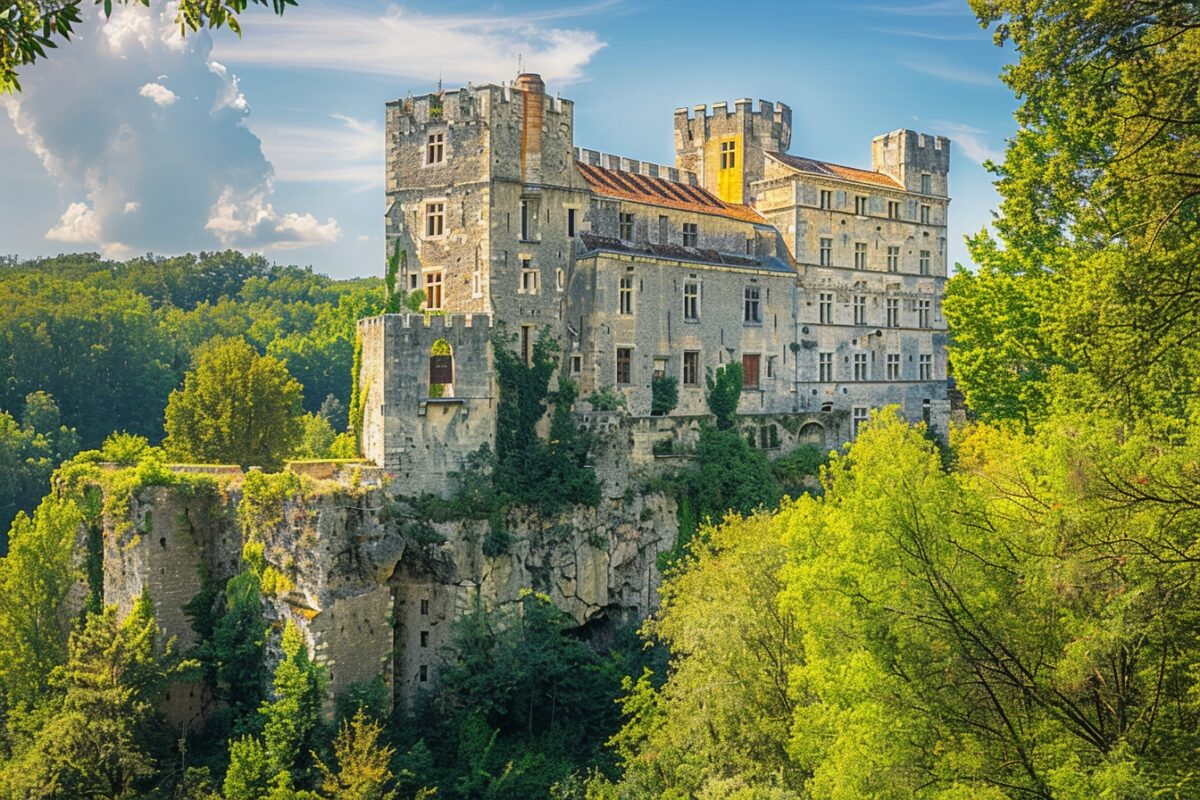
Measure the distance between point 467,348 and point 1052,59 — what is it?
72.2 ft

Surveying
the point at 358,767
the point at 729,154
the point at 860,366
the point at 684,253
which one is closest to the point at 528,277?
the point at 684,253

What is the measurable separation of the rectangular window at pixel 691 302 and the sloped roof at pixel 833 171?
29.2 ft

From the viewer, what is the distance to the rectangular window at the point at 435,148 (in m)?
37.2

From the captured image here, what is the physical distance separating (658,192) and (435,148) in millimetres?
10213

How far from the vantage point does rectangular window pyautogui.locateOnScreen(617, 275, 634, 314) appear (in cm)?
3909

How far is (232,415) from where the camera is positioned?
42469 mm

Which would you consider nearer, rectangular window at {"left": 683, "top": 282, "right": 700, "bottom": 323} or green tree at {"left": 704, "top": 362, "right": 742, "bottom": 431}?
rectangular window at {"left": 683, "top": 282, "right": 700, "bottom": 323}

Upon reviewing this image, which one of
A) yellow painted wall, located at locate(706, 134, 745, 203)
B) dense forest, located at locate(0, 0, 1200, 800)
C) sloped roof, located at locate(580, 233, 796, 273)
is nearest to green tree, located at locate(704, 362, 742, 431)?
dense forest, located at locate(0, 0, 1200, 800)

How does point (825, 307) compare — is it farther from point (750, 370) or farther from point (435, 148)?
point (435, 148)

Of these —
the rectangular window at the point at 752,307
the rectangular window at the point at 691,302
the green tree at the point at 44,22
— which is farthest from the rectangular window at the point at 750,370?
the green tree at the point at 44,22

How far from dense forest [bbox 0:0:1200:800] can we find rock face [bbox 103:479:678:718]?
2.46 feet

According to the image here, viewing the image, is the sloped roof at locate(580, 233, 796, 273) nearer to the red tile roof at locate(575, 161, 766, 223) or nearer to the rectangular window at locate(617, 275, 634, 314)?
the rectangular window at locate(617, 275, 634, 314)

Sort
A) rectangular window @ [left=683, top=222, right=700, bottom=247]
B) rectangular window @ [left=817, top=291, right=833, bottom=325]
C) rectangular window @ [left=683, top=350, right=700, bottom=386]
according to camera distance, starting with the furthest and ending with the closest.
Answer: rectangular window @ [left=817, top=291, right=833, bottom=325] → rectangular window @ [left=683, top=222, right=700, bottom=247] → rectangular window @ [left=683, top=350, right=700, bottom=386]

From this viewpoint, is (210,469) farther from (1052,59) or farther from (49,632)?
(1052,59)
